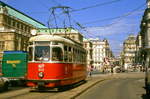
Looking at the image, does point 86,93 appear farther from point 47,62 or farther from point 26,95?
point 26,95

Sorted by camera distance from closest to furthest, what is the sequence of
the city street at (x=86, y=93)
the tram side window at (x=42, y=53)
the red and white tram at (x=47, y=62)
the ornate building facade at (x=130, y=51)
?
1. the city street at (x=86, y=93)
2. the red and white tram at (x=47, y=62)
3. the tram side window at (x=42, y=53)
4. the ornate building facade at (x=130, y=51)

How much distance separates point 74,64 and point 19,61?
559 cm

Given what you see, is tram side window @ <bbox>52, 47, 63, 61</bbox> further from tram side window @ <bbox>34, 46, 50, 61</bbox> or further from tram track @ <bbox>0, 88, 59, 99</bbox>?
tram track @ <bbox>0, 88, 59, 99</bbox>

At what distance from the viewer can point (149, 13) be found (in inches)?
4259

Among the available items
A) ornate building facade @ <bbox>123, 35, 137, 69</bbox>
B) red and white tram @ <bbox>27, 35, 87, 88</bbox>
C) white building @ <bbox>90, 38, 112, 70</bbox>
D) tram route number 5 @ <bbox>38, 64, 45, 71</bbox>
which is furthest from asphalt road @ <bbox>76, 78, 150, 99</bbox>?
white building @ <bbox>90, 38, 112, 70</bbox>

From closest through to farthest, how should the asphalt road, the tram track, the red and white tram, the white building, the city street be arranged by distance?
the tram track, the city street, the asphalt road, the red and white tram, the white building

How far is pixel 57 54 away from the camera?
17.5 metres

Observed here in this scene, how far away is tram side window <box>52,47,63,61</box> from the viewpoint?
17344mm

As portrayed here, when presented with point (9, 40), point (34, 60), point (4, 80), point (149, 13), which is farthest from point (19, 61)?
point (149, 13)

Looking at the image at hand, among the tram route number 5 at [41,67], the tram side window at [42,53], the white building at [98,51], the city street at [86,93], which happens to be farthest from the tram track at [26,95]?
the white building at [98,51]

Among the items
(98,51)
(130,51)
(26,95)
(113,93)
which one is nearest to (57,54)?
(26,95)

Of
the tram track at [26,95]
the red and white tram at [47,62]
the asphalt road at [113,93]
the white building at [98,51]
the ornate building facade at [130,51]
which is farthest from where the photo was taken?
the white building at [98,51]

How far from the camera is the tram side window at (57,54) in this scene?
683 inches

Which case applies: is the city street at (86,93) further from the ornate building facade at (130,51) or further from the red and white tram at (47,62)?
the ornate building facade at (130,51)
